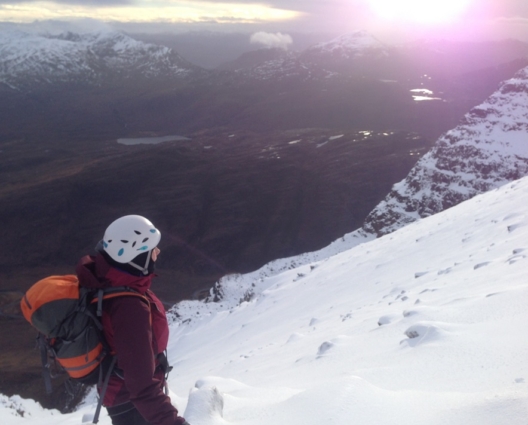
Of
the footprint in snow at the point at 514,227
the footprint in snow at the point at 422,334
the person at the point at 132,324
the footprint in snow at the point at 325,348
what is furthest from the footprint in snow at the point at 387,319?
the footprint in snow at the point at 514,227

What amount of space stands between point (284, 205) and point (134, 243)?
280ft

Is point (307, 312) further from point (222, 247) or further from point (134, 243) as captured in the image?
point (222, 247)

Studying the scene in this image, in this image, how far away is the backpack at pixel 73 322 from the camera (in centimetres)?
298

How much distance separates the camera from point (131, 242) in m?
3.29

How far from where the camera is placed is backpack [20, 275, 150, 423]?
2.98m

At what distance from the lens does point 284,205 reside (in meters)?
88.6

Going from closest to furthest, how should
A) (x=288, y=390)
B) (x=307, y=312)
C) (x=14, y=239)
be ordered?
1. (x=288, y=390)
2. (x=307, y=312)
3. (x=14, y=239)

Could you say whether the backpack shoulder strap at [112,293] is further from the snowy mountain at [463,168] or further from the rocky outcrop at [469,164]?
the rocky outcrop at [469,164]

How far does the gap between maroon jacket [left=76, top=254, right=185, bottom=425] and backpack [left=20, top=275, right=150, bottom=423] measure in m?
0.06

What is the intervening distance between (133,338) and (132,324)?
0.29 feet

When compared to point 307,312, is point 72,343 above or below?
above

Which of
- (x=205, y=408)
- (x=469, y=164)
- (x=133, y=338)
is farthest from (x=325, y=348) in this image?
(x=469, y=164)

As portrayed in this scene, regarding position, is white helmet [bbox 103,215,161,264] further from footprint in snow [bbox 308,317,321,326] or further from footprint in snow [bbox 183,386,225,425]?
footprint in snow [bbox 308,317,321,326]

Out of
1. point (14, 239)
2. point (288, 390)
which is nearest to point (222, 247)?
point (14, 239)
